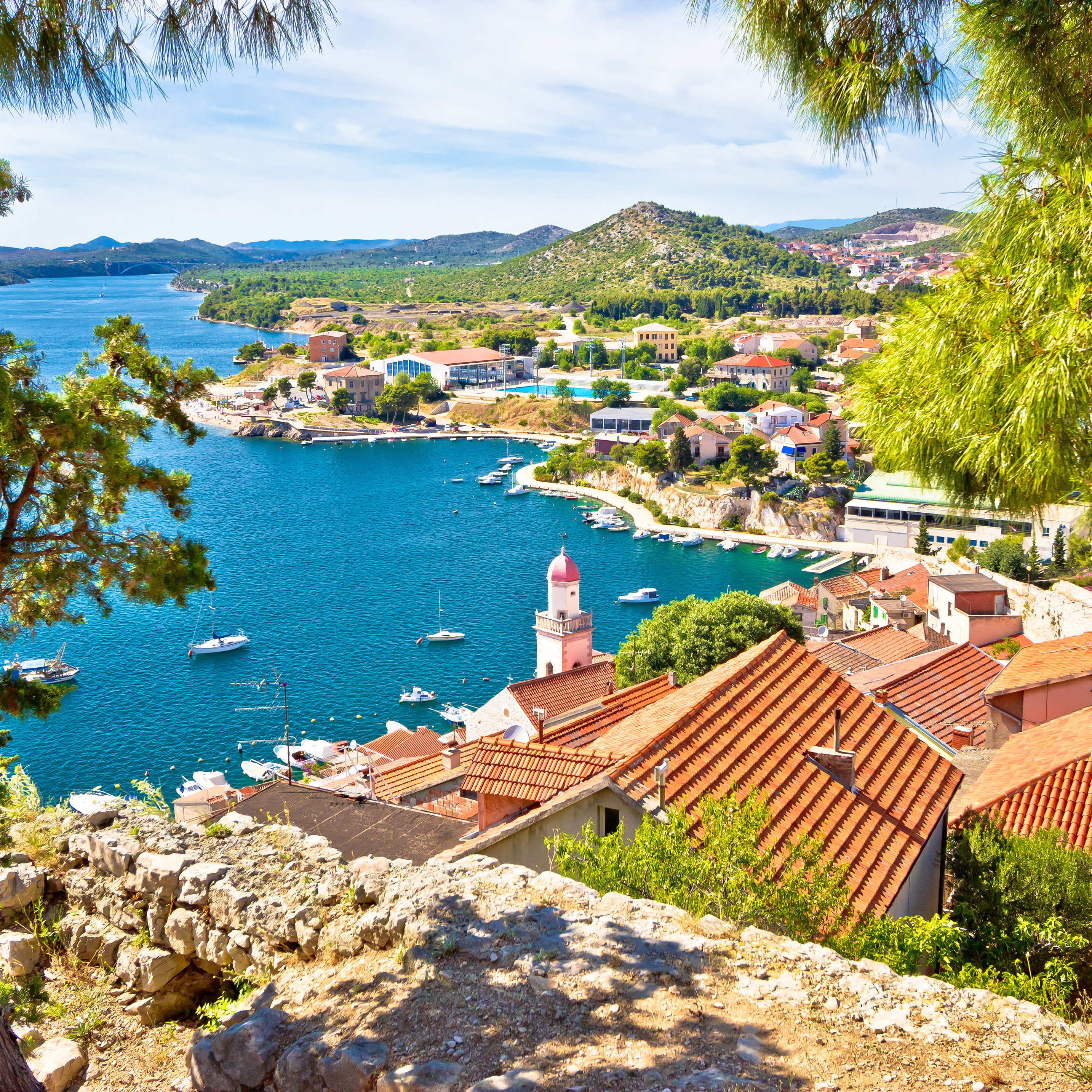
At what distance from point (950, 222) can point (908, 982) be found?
3.13m

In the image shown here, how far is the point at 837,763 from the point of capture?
7.10 m

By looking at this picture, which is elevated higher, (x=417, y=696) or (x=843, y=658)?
(x=843, y=658)

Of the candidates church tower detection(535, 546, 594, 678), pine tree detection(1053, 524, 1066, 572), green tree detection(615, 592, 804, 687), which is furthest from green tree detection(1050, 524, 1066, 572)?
church tower detection(535, 546, 594, 678)

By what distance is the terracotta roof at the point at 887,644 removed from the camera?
22656 mm

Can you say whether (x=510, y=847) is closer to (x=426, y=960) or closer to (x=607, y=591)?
(x=426, y=960)

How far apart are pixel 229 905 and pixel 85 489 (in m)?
2.27

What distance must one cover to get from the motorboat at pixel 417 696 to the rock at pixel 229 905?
80.5 feet

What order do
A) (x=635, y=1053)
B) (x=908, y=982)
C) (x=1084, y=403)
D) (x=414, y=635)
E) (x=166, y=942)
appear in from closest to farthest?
(x=1084, y=403) < (x=635, y=1053) < (x=908, y=982) < (x=166, y=942) < (x=414, y=635)

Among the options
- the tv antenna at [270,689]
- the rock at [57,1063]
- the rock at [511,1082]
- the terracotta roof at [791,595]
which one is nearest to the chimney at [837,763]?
the rock at [511,1082]

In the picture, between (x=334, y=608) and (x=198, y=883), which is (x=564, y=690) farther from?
(x=334, y=608)

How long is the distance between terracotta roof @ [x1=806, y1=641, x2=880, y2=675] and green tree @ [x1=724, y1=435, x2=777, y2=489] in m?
33.9

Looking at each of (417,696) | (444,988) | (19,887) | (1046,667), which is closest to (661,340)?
(417,696)

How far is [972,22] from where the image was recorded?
3449 millimetres

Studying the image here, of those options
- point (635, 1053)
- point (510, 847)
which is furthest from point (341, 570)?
point (635, 1053)
